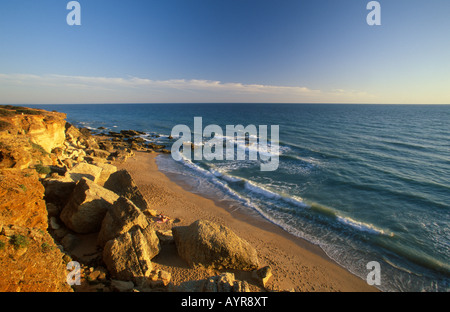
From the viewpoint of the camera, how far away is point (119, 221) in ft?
27.6

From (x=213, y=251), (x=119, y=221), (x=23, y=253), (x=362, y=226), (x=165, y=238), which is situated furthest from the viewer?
(x=362, y=226)

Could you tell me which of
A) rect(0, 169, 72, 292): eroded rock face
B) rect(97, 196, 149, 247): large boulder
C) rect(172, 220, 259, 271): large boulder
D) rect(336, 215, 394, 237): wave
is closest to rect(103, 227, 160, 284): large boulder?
rect(97, 196, 149, 247): large boulder

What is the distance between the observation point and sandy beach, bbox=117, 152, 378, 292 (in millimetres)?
8750

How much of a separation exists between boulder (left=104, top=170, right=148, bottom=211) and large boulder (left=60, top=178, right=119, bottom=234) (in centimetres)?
279

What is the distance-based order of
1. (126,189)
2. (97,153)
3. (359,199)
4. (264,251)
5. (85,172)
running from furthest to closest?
(97,153) < (359,199) < (85,172) < (126,189) < (264,251)

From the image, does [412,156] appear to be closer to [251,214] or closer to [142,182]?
[251,214]

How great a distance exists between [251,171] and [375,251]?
13.5 metres

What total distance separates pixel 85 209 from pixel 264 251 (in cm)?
883

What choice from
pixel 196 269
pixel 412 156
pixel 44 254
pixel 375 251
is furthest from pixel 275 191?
pixel 412 156

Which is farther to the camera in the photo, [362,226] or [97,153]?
[97,153]

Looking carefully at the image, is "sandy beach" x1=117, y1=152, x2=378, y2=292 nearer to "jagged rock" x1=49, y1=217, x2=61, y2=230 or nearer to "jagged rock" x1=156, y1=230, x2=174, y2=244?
"jagged rock" x1=156, y1=230, x2=174, y2=244

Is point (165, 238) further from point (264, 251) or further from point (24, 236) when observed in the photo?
point (24, 236)

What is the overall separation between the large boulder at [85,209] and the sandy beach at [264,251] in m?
3.21

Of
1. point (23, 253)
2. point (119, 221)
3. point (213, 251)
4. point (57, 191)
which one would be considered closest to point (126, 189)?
point (57, 191)
